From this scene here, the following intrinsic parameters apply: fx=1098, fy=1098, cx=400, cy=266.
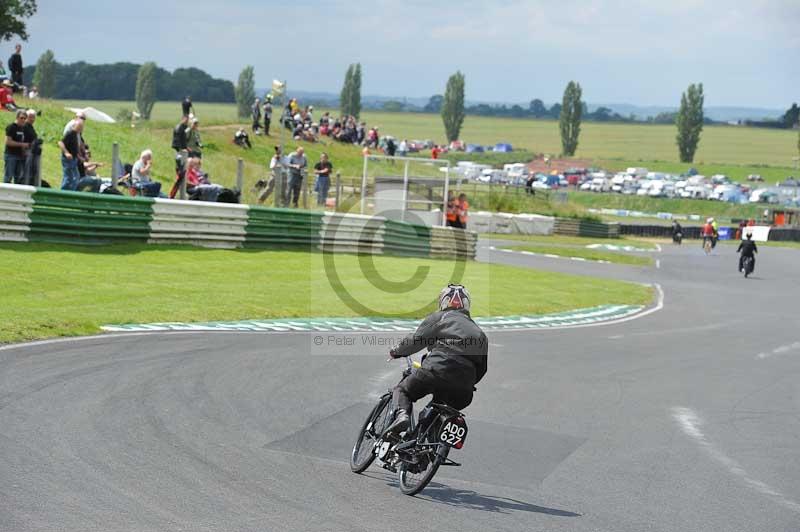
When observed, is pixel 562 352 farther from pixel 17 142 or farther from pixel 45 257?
pixel 17 142

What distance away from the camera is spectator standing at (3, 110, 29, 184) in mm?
20172

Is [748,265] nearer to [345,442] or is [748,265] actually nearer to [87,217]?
[87,217]

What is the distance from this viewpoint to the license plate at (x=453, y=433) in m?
7.97

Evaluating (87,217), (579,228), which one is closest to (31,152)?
(87,217)

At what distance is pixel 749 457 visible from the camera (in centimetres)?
1044

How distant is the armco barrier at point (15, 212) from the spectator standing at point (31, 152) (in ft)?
3.62

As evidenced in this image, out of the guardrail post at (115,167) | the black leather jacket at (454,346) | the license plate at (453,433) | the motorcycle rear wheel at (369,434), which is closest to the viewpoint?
the license plate at (453,433)

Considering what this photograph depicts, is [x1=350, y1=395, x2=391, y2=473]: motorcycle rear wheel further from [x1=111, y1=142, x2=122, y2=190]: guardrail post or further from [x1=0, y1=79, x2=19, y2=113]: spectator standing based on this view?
[x1=0, y1=79, x2=19, y2=113]: spectator standing

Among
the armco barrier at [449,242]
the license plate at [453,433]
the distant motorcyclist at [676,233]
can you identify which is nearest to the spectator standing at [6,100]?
the armco barrier at [449,242]

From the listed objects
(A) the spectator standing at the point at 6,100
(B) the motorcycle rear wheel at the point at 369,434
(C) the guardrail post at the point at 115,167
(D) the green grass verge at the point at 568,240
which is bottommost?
(D) the green grass verge at the point at 568,240

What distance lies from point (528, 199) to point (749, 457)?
164 ft

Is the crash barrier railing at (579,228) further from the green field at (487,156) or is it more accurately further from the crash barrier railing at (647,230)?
the crash barrier railing at (647,230)

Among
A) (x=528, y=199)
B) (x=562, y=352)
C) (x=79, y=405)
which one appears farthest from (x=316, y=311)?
(x=528, y=199)

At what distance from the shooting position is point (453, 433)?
7.98m
